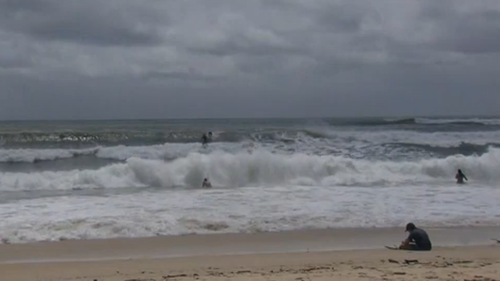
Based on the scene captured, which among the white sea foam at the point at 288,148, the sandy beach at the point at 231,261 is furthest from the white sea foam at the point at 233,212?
the white sea foam at the point at 288,148

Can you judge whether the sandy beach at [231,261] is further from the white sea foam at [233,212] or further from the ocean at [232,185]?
the ocean at [232,185]

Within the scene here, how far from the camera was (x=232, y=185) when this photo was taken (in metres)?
18.1

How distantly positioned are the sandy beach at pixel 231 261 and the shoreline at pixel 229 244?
0.01 meters

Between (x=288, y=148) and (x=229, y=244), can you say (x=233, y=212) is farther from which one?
(x=288, y=148)

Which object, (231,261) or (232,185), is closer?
(231,261)

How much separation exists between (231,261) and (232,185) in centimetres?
1029

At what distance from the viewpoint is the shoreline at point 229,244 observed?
8289mm

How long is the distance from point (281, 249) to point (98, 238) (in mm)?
3134

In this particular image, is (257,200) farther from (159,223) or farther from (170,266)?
(170,266)

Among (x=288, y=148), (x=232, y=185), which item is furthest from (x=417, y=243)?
(x=288, y=148)

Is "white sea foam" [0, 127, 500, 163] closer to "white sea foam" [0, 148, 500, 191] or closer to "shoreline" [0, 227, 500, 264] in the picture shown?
"white sea foam" [0, 148, 500, 191]

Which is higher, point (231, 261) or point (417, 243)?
point (417, 243)

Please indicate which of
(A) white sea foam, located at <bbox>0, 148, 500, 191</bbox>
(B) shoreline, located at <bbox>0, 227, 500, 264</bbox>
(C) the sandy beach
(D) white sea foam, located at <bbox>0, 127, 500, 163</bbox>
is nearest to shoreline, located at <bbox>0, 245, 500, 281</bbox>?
(C) the sandy beach

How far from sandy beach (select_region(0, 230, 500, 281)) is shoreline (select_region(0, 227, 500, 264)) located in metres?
0.01
